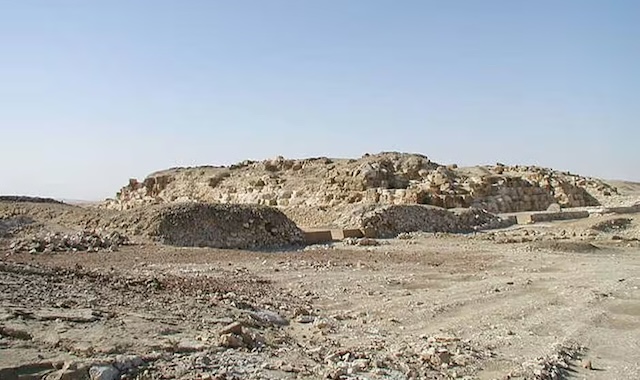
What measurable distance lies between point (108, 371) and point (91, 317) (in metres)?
1.45

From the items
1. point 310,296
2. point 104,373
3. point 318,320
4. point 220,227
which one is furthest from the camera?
point 220,227

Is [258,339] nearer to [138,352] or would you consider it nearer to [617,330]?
[138,352]

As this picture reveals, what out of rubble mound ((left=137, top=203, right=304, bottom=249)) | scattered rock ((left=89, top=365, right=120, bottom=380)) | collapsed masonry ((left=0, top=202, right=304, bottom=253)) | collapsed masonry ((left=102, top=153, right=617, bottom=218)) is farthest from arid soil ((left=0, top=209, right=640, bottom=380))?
collapsed masonry ((left=102, top=153, right=617, bottom=218))

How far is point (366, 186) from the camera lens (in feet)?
102

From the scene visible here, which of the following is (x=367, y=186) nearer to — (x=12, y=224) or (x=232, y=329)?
(x=12, y=224)

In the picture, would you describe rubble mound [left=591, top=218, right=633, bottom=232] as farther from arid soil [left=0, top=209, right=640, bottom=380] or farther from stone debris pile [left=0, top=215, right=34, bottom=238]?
stone debris pile [left=0, top=215, right=34, bottom=238]

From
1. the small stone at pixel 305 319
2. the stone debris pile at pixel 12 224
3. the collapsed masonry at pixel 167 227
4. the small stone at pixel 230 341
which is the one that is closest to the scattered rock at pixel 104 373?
the small stone at pixel 230 341

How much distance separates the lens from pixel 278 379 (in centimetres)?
462

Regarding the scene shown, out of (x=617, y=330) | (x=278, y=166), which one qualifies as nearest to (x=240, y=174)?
(x=278, y=166)

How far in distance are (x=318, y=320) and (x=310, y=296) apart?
2.13m

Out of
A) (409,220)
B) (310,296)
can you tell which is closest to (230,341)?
(310,296)

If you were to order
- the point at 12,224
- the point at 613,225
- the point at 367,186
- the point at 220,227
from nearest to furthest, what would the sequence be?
the point at 220,227
the point at 12,224
the point at 613,225
the point at 367,186

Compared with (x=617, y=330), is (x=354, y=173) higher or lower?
higher

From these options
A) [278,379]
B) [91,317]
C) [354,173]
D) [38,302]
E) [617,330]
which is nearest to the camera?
[278,379]
